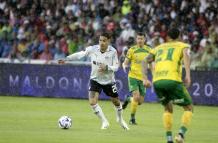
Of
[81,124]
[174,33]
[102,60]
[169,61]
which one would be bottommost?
[81,124]

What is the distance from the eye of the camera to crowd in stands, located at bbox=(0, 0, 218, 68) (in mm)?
29231

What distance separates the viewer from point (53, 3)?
3484 cm

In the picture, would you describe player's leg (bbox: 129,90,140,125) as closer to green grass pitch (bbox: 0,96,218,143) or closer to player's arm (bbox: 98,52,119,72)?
green grass pitch (bbox: 0,96,218,143)

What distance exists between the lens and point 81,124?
19.4 m

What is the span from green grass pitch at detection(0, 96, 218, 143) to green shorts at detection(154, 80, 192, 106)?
3.90 ft

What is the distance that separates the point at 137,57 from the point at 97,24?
11.4 metres

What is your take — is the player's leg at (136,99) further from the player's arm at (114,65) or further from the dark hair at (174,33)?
the dark hair at (174,33)

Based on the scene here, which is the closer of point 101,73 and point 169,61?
point 169,61

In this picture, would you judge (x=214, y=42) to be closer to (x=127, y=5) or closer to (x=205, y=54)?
(x=205, y=54)

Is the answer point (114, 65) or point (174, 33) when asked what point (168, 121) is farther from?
point (114, 65)

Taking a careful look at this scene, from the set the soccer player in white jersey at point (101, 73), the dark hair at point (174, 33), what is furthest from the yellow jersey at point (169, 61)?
the soccer player in white jersey at point (101, 73)

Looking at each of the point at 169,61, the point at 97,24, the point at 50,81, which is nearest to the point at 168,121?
the point at 169,61

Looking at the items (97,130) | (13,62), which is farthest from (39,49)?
(97,130)

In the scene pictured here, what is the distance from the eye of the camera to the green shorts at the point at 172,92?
1444 cm
